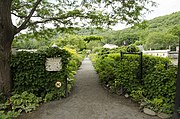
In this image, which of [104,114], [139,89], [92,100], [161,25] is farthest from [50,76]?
[161,25]

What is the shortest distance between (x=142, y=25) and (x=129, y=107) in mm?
3132

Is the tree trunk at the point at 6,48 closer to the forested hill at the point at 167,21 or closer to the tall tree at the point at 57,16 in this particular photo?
the tall tree at the point at 57,16

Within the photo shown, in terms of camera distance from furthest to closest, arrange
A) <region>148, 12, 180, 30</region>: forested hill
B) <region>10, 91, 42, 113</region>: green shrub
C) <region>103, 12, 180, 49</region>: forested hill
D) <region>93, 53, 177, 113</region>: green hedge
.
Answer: <region>103, 12, 180, 49</region>: forested hill, <region>148, 12, 180, 30</region>: forested hill, <region>10, 91, 42, 113</region>: green shrub, <region>93, 53, 177, 113</region>: green hedge

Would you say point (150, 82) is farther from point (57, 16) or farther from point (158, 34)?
point (158, 34)

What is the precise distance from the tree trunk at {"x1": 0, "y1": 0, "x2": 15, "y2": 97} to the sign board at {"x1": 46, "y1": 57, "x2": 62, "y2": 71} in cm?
122

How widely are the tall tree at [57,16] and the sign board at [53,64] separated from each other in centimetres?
122

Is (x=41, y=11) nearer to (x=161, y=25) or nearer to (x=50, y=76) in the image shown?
(x=50, y=76)

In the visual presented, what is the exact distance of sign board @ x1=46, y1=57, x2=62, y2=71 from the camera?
5695 millimetres

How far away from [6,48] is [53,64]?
150cm

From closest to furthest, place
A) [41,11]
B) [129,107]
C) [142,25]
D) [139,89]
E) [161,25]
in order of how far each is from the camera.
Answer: [129,107] < [139,89] < [142,25] < [41,11] < [161,25]

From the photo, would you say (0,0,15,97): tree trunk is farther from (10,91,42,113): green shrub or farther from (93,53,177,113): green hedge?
(93,53,177,113): green hedge

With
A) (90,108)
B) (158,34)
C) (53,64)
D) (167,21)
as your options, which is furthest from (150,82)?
(158,34)

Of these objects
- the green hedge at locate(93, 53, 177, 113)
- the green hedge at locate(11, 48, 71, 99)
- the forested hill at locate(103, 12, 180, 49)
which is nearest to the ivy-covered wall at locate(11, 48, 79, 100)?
the green hedge at locate(11, 48, 71, 99)

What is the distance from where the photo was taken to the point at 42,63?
5719 millimetres
